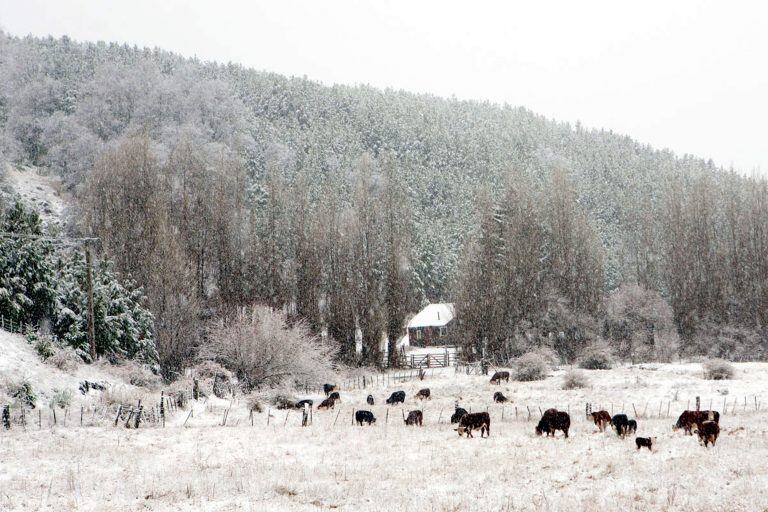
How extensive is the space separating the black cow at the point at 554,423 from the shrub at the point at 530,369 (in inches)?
673

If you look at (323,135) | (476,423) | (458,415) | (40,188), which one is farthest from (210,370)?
(323,135)

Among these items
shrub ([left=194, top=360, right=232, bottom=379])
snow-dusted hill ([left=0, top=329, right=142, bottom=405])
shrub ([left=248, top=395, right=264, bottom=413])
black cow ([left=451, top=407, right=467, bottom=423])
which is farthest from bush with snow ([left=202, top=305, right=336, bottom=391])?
black cow ([left=451, top=407, right=467, bottom=423])

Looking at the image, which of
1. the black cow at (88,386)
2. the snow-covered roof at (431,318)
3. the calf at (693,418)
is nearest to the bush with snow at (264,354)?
the black cow at (88,386)

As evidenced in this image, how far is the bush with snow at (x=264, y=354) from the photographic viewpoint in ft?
112

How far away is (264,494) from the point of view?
1295cm

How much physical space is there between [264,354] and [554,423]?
1921 centimetres

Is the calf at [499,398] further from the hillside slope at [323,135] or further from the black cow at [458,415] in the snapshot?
the hillside slope at [323,135]

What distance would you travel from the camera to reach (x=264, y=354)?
34250mm

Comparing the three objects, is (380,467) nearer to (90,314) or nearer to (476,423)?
(476,423)

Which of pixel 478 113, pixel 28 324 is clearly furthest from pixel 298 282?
pixel 478 113

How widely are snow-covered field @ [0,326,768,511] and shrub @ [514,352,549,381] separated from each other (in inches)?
444

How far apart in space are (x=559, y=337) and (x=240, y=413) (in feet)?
93.5

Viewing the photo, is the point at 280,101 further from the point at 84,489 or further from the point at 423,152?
the point at 84,489

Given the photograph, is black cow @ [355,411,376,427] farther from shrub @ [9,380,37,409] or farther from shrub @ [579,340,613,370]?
shrub @ [579,340,613,370]
